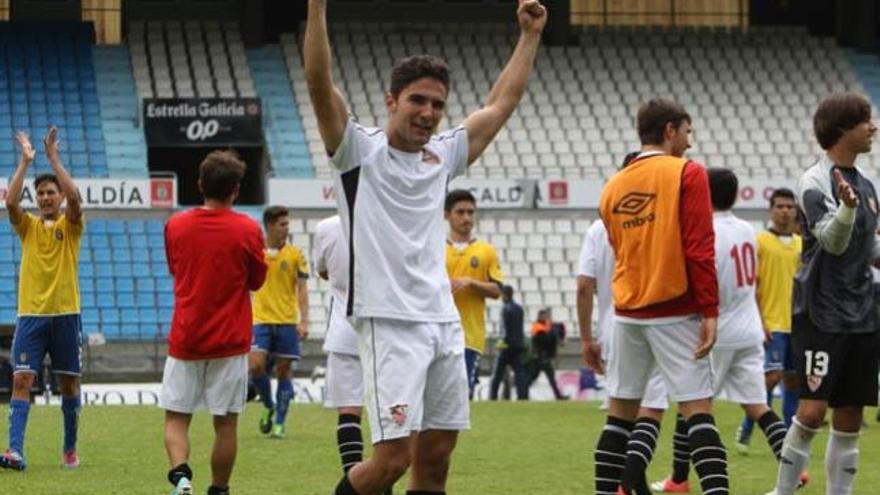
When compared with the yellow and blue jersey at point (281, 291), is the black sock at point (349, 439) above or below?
below

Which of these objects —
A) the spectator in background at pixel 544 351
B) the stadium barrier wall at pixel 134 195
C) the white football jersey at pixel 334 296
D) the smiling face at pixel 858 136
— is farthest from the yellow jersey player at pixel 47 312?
the stadium barrier wall at pixel 134 195

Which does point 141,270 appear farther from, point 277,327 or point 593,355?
point 593,355

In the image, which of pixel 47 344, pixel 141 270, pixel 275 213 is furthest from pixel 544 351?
pixel 47 344

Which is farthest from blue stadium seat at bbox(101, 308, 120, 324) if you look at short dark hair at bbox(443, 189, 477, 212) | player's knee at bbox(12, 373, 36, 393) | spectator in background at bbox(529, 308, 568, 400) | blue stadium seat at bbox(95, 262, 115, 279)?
player's knee at bbox(12, 373, 36, 393)

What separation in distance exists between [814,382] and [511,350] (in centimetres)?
1922

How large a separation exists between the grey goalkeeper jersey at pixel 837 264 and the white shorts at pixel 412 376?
2.21 metres

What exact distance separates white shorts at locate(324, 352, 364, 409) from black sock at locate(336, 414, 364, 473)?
0.08 meters

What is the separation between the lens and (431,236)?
764cm

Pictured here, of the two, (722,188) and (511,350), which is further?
(511,350)

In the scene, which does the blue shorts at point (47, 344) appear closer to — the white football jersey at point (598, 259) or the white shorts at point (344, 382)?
the white shorts at point (344, 382)

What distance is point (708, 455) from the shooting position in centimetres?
896

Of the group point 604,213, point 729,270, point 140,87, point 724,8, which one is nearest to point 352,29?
point 140,87

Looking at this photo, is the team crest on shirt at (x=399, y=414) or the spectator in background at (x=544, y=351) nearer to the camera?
the team crest on shirt at (x=399, y=414)

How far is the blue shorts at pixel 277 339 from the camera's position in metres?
17.0
